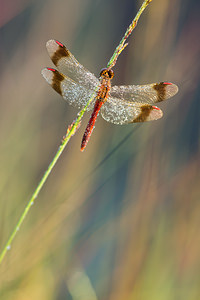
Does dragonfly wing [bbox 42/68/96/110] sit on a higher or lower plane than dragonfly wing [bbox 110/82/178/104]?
higher

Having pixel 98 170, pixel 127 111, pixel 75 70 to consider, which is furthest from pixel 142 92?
pixel 98 170

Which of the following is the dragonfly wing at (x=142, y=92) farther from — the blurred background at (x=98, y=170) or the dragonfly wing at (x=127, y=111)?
the blurred background at (x=98, y=170)

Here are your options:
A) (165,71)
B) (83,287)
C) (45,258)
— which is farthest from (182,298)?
(165,71)

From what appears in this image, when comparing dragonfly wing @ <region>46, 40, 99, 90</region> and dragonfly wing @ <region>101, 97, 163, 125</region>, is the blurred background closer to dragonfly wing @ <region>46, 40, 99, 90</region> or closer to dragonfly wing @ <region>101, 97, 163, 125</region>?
dragonfly wing @ <region>101, 97, 163, 125</region>

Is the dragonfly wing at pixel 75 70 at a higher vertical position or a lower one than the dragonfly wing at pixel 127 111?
higher

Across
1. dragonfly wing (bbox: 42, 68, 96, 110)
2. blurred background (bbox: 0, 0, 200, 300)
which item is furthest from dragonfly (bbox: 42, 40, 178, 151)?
blurred background (bbox: 0, 0, 200, 300)

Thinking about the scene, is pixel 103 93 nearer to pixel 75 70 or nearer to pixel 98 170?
pixel 75 70

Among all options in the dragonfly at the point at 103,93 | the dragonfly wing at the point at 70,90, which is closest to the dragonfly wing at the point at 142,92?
the dragonfly at the point at 103,93

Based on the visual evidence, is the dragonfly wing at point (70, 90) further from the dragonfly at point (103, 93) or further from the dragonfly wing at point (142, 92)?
the dragonfly wing at point (142, 92)
